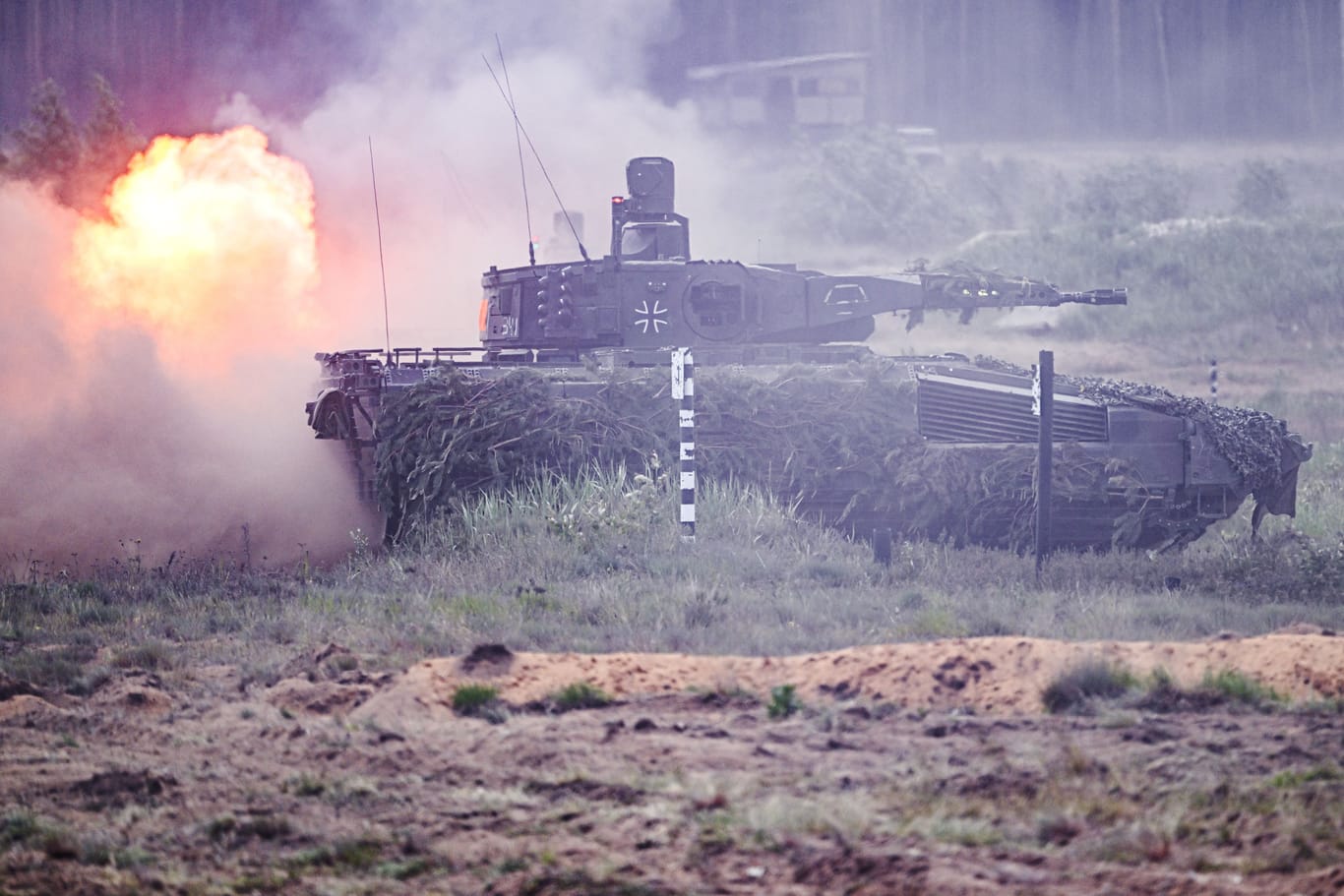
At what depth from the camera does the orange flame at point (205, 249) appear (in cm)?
1905

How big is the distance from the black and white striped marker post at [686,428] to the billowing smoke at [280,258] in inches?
166

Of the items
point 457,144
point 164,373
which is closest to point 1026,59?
point 457,144

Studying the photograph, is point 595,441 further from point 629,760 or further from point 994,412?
point 629,760

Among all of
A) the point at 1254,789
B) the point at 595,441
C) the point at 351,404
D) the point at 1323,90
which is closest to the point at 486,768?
the point at 1254,789

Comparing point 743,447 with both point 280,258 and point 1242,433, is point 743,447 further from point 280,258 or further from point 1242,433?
point 280,258

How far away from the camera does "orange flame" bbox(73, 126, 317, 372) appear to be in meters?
19.0

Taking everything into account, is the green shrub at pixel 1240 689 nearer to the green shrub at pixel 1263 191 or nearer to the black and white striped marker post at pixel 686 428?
the black and white striped marker post at pixel 686 428

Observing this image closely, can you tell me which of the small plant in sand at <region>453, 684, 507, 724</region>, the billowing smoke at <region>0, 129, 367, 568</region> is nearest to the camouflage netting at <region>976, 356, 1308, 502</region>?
the billowing smoke at <region>0, 129, 367, 568</region>

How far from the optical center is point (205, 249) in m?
20.5

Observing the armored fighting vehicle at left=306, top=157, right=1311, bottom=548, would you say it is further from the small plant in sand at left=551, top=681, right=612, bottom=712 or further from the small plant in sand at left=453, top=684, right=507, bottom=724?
the small plant in sand at left=551, top=681, right=612, bottom=712

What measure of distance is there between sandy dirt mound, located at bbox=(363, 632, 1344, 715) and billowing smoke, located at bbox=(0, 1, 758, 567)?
789 cm

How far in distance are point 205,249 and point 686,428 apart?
1097 centimetres

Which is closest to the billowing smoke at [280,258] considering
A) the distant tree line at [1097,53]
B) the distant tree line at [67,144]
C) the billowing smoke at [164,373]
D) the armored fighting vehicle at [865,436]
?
the billowing smoke at [164,373]

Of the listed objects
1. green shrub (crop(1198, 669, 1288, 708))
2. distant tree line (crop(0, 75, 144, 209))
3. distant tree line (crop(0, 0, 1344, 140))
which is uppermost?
distant tree line (crop(0, 0, 1344, 140))
